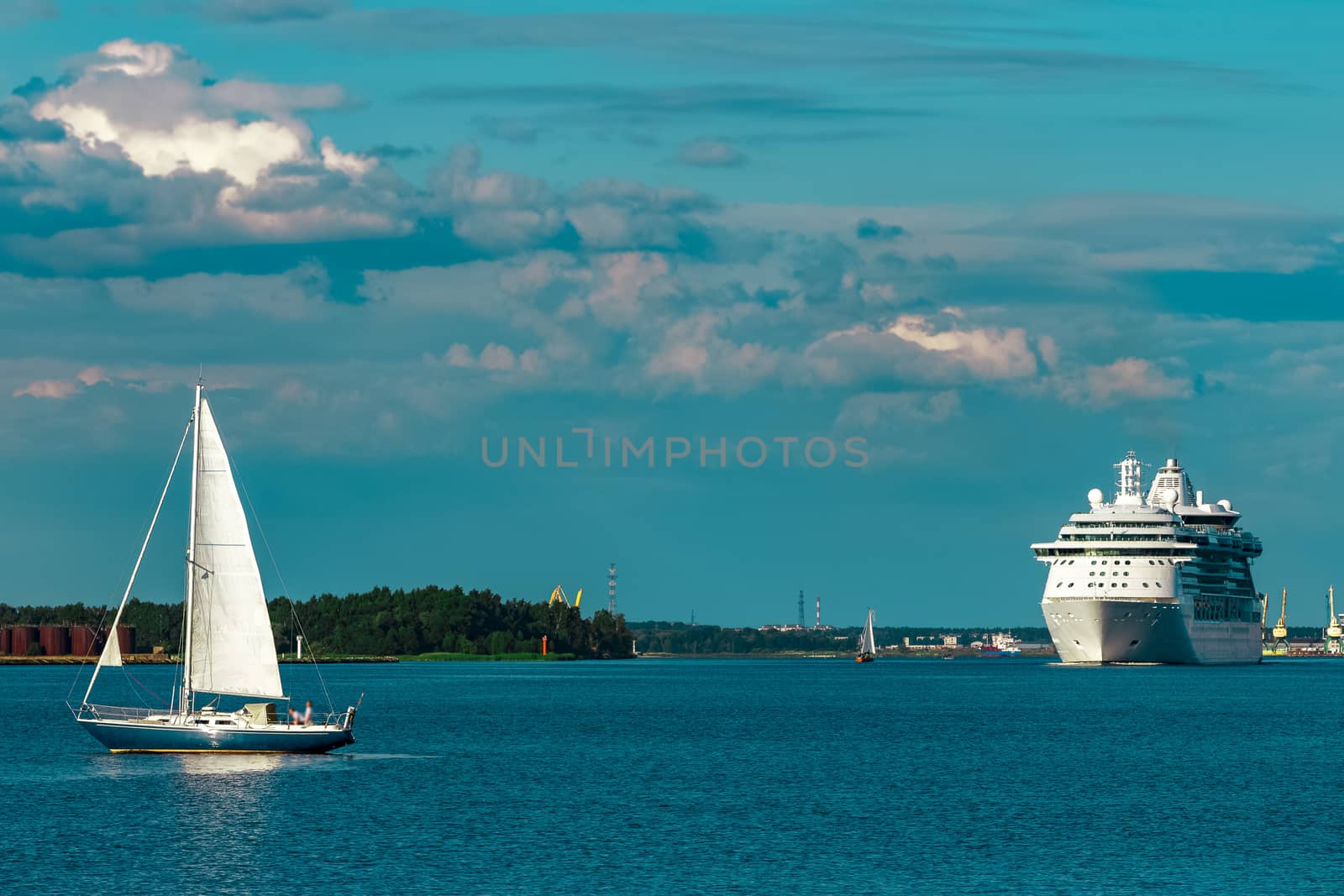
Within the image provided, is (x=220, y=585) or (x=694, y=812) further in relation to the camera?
(x=220, y=585)

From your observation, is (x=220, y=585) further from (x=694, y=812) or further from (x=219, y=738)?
(x=694, y=812)

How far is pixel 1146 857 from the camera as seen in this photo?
6366 cm

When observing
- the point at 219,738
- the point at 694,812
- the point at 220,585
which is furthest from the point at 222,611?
the point at 694,812

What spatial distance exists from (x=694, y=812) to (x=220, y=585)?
24.1m

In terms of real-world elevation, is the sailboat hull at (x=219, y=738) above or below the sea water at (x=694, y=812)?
above

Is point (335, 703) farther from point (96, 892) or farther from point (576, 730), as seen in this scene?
point (96, 892)

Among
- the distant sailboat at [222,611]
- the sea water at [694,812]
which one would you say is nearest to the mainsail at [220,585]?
the distant sailboat at [222,611]

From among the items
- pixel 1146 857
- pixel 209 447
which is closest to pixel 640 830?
pixel 1146 857

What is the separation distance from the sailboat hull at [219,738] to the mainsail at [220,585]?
1.94 m

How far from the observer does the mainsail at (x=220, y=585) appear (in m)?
84.4

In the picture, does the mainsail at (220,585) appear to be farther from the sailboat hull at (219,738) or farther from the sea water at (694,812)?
the sea water at (694,812)

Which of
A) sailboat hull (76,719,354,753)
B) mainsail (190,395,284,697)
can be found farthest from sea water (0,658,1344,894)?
mainsail (190,395,284,697)

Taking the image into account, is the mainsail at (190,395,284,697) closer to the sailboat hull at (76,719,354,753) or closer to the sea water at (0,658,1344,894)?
the sailboat hull at (76,719,354,753)

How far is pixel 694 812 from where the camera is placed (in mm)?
75500
